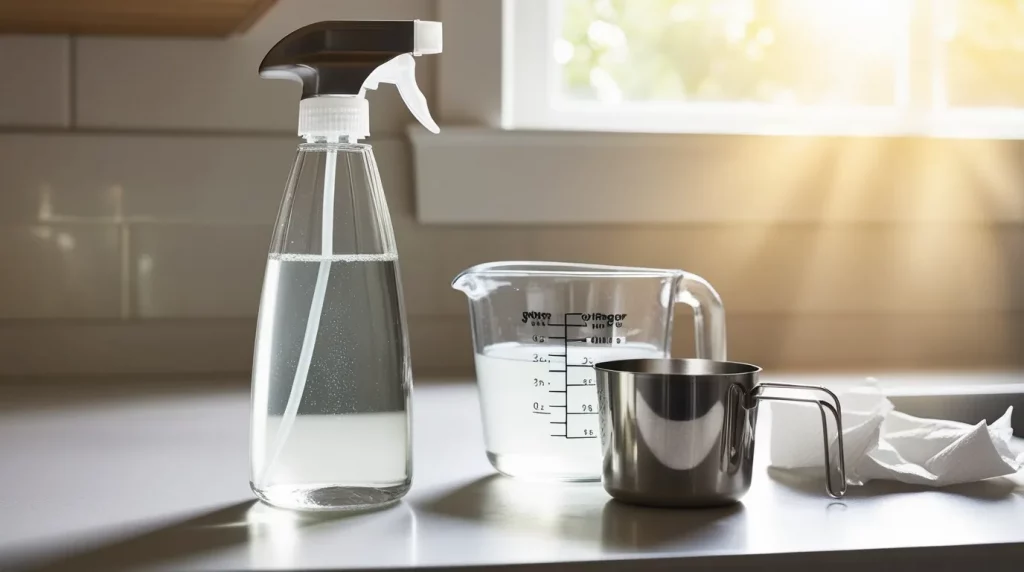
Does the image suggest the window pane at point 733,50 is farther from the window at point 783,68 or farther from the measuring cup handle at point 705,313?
the measuring cup handle at point 705,313

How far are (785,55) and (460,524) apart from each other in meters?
0.99

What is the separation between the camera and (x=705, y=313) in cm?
59

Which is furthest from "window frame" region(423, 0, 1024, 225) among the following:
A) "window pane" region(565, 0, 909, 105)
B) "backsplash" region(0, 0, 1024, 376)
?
"window pane" region(565, 0, 909, 105)

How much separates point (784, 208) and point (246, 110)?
60 centimetres

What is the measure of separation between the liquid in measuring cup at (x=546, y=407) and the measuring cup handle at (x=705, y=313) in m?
0.03

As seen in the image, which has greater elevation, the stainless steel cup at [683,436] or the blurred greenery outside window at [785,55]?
the blurred greenery outside window at [785,55]

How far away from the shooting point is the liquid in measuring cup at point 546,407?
0.57 meters

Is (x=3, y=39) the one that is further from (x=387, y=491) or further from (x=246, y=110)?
(x=387, y=491)

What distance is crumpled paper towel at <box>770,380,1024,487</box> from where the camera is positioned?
565 millimetres

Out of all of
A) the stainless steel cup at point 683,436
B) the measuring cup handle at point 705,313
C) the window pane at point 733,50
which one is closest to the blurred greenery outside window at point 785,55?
the window pane at point 733,50

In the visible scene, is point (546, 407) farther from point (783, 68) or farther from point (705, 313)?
point (783, 68)

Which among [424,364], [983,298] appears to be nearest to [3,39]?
[424,364]

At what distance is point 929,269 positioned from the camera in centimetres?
121

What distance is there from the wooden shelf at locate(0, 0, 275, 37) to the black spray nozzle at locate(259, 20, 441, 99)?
45cm
